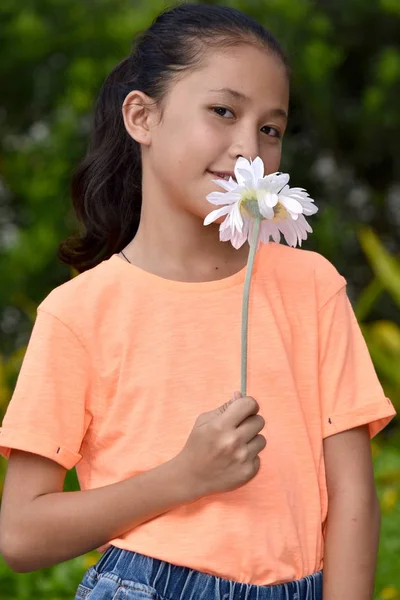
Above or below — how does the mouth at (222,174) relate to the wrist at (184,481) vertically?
above

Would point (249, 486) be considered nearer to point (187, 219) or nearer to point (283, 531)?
point (283, 531)

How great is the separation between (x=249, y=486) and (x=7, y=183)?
11.7 feet

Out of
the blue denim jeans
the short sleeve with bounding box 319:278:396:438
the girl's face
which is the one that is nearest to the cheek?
the girl's face

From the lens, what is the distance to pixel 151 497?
196cm

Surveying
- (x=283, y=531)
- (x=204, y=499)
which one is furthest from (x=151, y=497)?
(x=283, y=531)

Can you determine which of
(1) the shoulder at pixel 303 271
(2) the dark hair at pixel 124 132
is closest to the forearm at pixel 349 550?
(1) the shoulder at pixel 303 271

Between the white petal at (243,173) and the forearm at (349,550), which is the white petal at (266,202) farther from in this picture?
the forearm at (349,550)

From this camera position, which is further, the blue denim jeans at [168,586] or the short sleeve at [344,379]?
the short sleeve at [344,379]

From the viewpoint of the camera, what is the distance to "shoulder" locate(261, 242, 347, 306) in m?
2.18

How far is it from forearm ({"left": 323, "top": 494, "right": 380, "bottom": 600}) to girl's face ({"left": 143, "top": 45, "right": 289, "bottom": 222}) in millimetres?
614

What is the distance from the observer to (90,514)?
2000 millimetres

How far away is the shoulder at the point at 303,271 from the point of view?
2178mm

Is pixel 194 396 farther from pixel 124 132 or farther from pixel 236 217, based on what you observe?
pixel 124 132

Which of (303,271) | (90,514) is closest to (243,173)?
(303,271)
